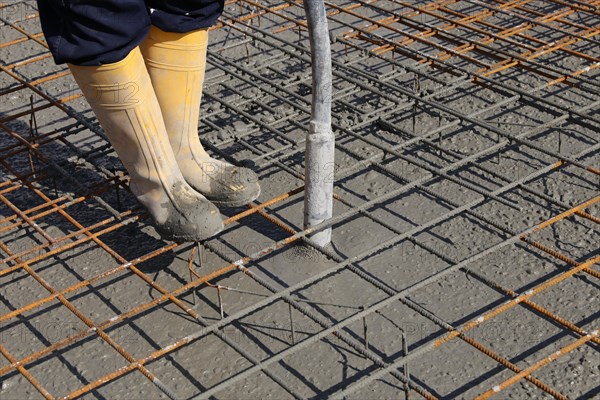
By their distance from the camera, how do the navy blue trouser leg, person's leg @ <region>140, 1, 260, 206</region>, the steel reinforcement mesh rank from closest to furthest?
the navy blue trouser leg, the steel reinforcement mesh, person's leg @ <region>140, 1, 260, 206</region>

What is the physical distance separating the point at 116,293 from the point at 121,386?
1.44 feet

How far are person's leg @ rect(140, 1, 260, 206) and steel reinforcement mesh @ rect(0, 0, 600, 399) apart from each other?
109 millimetres

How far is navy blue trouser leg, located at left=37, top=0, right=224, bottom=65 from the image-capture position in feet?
10.2

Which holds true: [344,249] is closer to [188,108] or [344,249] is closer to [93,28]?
[188,108]

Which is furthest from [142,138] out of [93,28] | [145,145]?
[93,28]

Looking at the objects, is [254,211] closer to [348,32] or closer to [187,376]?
[187,376]

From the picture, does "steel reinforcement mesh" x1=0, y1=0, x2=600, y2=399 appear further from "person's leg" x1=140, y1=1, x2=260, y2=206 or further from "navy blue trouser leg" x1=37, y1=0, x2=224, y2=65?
"navy blue trouser leg" x1=37, y1=0, x2=224, y2=65

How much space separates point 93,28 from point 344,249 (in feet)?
3.65

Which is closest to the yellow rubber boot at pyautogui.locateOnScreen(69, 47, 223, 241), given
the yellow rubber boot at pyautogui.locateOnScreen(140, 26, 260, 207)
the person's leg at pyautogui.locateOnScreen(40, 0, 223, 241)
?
the person's leg at pyautogui.locateOnScreen(40, 0, 223, 241)

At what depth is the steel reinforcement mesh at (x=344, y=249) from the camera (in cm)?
320

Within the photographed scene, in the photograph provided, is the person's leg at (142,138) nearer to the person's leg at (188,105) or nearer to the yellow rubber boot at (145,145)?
the yellow rubber boot at (145,145)

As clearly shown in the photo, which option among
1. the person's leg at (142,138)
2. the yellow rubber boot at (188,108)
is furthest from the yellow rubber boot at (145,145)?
the yellow rubber boot at (188,108)

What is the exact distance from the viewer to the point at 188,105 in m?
3.58

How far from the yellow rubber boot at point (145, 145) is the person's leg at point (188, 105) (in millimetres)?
115
